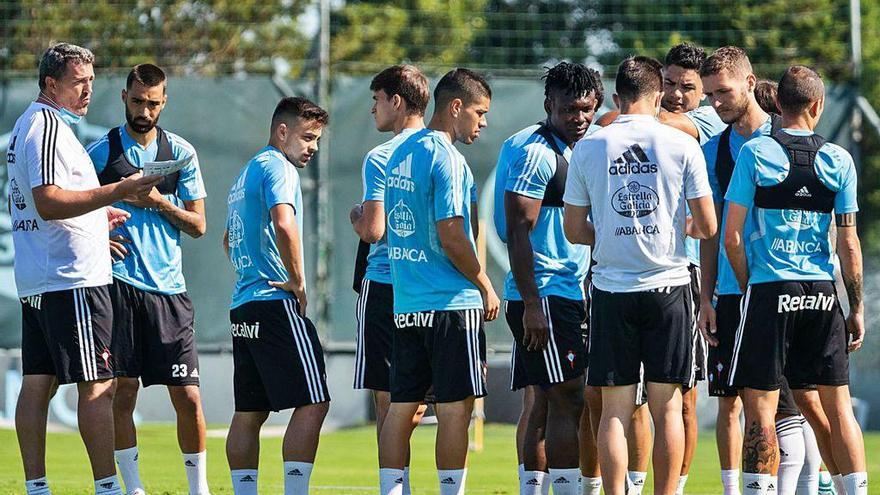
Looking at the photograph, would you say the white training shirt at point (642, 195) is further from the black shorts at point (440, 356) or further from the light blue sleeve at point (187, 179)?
the light blue sleeve at point (187, 179)

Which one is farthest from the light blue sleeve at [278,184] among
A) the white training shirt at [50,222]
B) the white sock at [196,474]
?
the white sock at [196,474]

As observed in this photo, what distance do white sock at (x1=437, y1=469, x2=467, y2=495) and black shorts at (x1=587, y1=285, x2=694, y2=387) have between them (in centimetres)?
80

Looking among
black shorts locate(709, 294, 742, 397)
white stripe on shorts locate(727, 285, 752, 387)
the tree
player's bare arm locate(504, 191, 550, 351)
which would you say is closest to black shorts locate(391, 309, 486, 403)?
player's bare arm locate(504, 191, 550, 351)

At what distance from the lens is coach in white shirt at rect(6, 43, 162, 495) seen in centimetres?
646

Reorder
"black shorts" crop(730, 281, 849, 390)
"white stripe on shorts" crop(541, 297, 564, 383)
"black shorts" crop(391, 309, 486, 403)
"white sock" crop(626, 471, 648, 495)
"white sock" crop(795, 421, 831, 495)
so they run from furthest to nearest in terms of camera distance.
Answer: "white sock" crop(795, 421, 831, 495) → "white sock" crop(626, 471, 648, 495) → "white stripe on shorts" crop(541, 297, 564, 383) → "black shorts" crop(730, 281, 849, 390) → "black shorts" crop(391, 309, 486, 403)

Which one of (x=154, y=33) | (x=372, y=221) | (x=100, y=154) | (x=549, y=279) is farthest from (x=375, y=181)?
(x=154, y=33)

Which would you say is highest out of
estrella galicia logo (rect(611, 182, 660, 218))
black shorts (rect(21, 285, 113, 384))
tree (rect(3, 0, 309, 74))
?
tree (rect(3, 0, 309, 74))

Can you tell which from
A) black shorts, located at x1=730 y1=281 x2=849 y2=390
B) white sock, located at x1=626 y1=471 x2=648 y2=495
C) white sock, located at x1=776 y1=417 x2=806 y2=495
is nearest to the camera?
black shorts, located at x1=730 y1=281 x2=849 y2=390

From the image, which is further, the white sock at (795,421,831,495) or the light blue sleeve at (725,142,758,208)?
the white sock at (795,421,831,495)

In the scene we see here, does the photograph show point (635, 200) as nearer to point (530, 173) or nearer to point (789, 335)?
point (530, 173)

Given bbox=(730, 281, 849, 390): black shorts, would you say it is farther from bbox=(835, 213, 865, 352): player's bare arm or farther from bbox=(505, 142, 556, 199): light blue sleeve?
bbox=(505, 142, 556, 199): light blue sleeve

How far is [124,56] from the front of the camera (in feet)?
→ 52.3

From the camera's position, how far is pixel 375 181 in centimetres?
718

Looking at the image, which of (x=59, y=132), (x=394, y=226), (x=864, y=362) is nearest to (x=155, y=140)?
(x=59, y=132)
